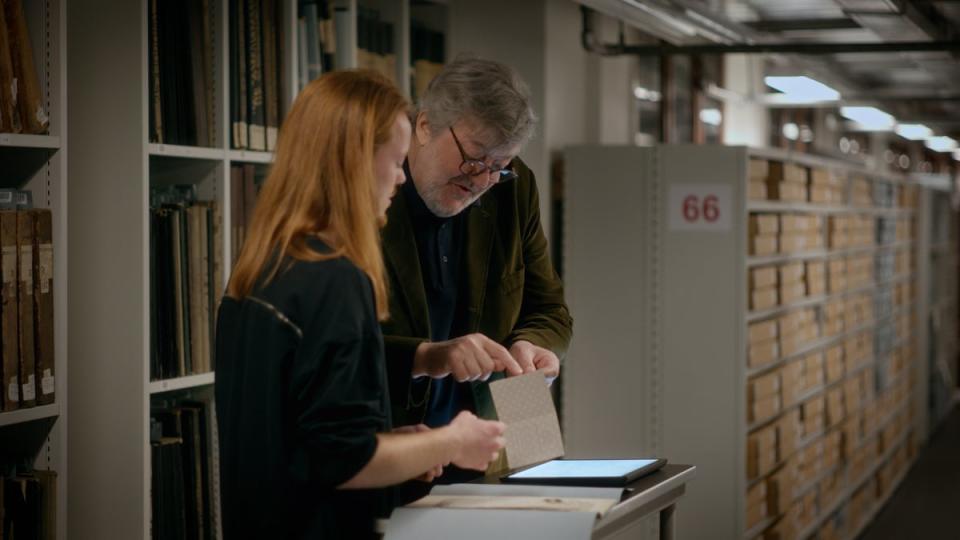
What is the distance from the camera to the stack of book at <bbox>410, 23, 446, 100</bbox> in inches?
177

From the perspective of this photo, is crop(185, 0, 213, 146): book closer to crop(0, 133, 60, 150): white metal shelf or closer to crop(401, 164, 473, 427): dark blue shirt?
crop(0, 133, 60, 150): white metal shelf

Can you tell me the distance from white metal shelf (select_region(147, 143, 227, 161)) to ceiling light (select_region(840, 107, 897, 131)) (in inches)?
226

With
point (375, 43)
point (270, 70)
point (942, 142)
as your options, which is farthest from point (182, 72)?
point (942, 142)

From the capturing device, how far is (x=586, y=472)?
1993mm

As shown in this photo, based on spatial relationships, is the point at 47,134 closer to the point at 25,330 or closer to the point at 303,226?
the point at 25,330

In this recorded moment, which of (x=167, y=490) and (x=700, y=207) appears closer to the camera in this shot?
(x=167, y=490)

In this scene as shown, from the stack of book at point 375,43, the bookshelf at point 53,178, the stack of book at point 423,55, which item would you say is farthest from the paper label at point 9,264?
the stack of book at point 423,55

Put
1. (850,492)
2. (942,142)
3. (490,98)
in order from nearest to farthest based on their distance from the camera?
(490,98)
(850,492)
(942,142)

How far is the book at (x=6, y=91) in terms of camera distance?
260cm

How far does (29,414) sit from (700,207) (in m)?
2.87

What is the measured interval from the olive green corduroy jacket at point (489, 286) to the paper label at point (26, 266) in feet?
2.94

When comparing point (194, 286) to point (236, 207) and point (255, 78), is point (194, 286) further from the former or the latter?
point (255, 78)

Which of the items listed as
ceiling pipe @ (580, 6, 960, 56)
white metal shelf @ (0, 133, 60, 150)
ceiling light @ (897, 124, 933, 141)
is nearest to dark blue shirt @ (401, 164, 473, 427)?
white metal shelf @ (0, 133, 60, 150)

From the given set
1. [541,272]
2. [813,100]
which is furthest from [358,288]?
[813,100]
